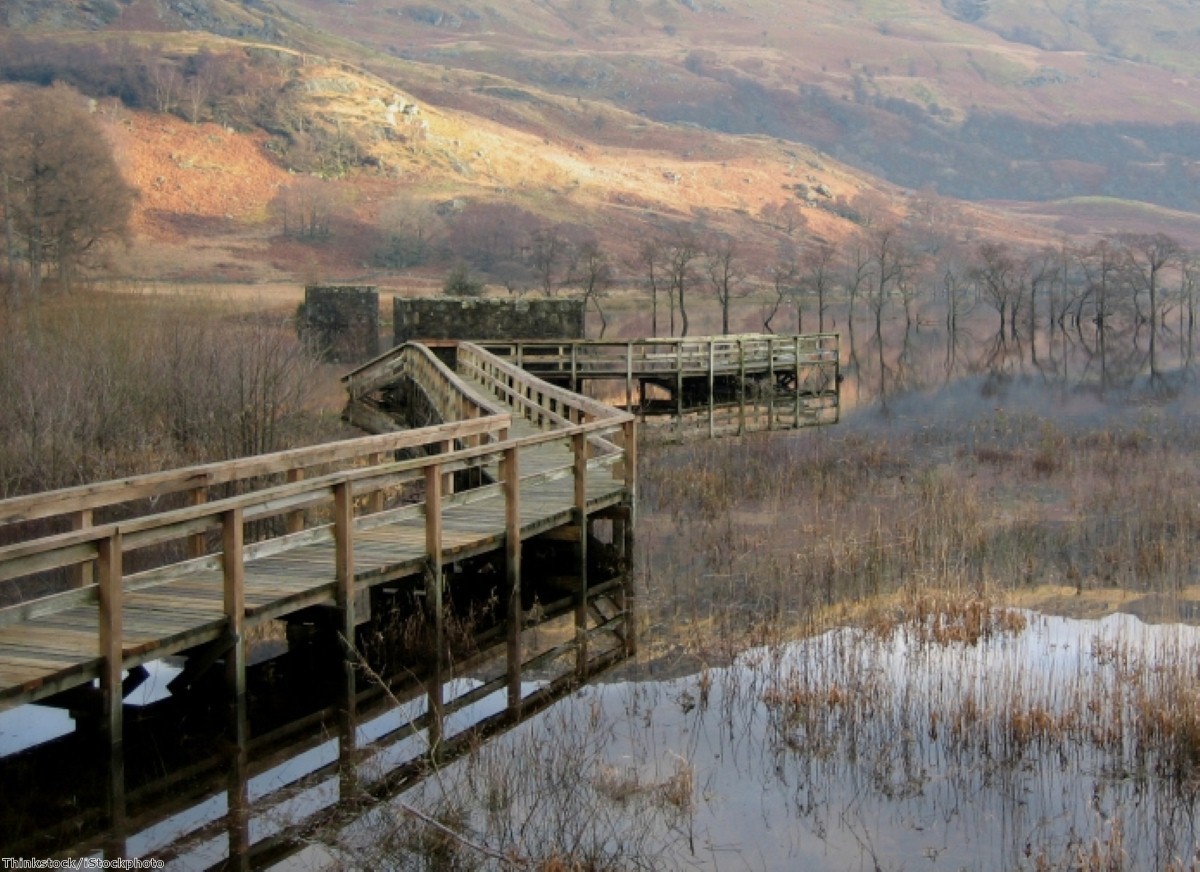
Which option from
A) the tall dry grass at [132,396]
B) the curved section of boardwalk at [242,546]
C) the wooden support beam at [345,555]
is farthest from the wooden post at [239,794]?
the tall dry grass at [132,396]

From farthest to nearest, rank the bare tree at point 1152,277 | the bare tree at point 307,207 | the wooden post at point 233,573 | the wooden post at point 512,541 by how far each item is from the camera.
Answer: the bare tree at point 307,207, the bare tree at point 1152,277, the wooden post at point 512,541, the wooden post at point 233,573

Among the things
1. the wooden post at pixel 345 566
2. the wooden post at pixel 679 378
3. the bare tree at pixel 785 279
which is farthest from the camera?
the bare tree at pixel 785 279

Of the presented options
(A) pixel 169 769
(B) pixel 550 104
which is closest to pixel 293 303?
(A) pixel 169 769

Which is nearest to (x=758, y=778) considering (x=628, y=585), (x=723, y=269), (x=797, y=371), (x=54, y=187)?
(x=628, y=585)

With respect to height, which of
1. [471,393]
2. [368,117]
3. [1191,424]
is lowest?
[1191,424]

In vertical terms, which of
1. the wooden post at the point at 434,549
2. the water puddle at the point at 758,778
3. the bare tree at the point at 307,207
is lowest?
the water puddle at the point at 758,778

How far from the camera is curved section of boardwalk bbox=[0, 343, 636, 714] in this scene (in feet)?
29.9

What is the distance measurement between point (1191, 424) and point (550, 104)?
150m

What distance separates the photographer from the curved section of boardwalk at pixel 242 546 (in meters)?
9.12

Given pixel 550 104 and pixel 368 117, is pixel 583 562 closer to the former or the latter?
pixel 368 117

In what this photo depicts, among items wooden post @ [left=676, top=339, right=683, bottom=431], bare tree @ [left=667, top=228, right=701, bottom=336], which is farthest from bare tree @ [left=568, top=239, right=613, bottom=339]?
wooden post @ [left=676, top=339, right=683, bottom=431]

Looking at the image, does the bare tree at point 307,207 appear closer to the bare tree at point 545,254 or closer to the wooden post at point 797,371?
the bare tree at point 545,254

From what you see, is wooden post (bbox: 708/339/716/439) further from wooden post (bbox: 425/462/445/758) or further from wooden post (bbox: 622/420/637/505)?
wooden post (bbox: 425/462/445/758)

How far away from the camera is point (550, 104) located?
17450 cm
